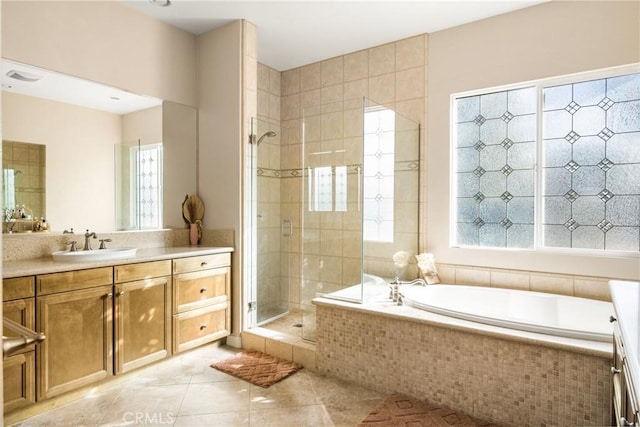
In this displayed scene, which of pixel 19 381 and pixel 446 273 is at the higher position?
pixel 446 273

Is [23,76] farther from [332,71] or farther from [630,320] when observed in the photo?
[630,320]

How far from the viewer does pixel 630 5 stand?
8.64 feet

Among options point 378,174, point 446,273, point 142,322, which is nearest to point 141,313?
point 142,322

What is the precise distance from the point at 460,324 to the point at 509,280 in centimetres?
107

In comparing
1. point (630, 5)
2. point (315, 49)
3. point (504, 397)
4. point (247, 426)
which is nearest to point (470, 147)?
point (630, 5)

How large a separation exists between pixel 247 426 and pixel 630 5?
359 cm

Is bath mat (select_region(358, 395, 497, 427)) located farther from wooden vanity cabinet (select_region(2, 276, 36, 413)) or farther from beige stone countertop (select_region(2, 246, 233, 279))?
wooden vanity cabinet (select_region(2, 276, 36, 413))

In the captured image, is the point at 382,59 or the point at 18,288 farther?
the point at 382,59

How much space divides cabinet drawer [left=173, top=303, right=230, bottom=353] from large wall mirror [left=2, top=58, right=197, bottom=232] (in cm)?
82

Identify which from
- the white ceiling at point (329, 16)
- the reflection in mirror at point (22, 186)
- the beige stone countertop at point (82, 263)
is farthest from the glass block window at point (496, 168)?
the reflection in mirror at point (22, 186)

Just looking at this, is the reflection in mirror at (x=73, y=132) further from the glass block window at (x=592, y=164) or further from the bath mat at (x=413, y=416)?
the glass block window at (x=592, y=164)

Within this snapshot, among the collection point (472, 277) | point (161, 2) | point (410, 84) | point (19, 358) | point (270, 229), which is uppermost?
point (161, 2)

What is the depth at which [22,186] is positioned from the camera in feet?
8.18

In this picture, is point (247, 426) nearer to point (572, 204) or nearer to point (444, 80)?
point (572, 204)
